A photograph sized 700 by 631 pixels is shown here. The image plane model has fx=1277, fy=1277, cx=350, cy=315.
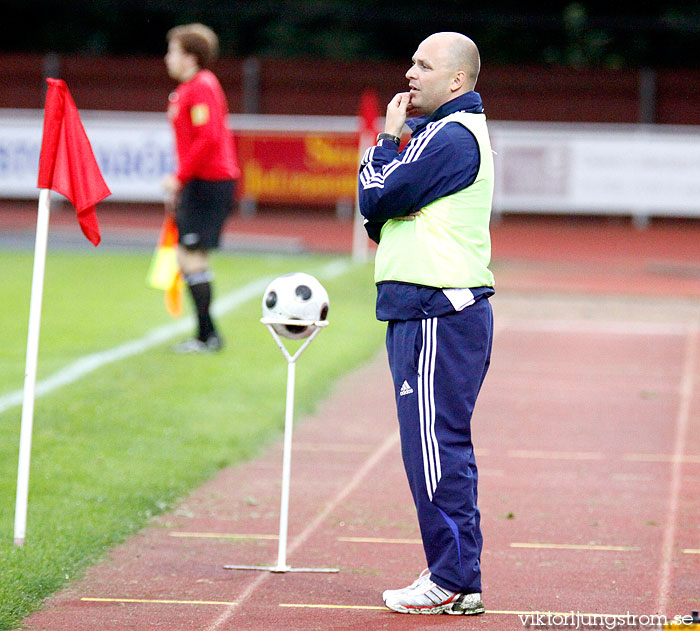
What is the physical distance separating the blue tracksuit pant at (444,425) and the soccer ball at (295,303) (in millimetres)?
562

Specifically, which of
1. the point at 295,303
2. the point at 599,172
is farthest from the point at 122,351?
the point at 599,172

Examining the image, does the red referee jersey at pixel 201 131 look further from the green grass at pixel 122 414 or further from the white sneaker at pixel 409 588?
the white sneaker at pixel 409 588

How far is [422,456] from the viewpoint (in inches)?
165

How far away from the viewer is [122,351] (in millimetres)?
9664

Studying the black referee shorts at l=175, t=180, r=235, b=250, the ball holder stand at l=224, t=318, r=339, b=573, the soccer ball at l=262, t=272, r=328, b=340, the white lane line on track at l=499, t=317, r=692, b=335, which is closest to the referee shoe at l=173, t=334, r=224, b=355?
the black referee shorts at l=175, t=180, r=235, b=250

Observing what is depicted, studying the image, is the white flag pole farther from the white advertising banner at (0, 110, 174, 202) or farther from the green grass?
the white advertising banner at (0, 110, 174, 202)

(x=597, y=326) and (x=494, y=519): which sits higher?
(x=597, y=326)

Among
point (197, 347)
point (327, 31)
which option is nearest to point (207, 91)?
point (197, 347)

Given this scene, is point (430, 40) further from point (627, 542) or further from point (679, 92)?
point (679, 92)

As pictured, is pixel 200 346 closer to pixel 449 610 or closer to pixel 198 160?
pixel 198 160

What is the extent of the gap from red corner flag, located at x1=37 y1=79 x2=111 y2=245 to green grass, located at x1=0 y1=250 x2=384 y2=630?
130cm

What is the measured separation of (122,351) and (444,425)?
230 inches

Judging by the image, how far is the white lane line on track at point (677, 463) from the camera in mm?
4695

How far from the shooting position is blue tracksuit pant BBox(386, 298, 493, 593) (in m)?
4.17
